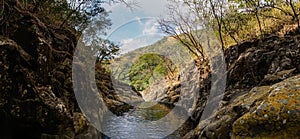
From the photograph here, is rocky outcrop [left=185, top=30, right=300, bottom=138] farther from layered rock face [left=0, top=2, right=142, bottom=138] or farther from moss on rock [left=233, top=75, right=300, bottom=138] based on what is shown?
layered rock face [left=0, top=2, right=142, bottom=138]

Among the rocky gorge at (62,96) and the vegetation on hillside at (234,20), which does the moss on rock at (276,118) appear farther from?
the vegetation on hillside at (234,20)

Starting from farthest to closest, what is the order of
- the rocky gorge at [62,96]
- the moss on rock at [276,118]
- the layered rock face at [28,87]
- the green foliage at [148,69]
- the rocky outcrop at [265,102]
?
the green foliage at [148,69], the layered rock face at [28,87], the rocky gorge at [62,96], the rocky outcrop at [265,102], the moss on rock at [276,118]

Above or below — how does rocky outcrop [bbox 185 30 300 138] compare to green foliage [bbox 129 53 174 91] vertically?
below

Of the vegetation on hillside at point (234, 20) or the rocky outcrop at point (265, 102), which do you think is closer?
the rocky outcrop at point (265, 102)

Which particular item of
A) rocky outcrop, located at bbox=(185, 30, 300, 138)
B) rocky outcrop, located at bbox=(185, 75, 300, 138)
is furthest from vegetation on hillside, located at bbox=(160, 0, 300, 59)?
rocky outcrop, located at bbox=(185, 75, 300, 138)

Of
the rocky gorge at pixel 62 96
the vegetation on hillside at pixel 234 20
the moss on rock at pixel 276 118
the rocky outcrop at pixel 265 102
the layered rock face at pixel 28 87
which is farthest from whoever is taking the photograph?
the vegetation on hillside at pixel 234 20

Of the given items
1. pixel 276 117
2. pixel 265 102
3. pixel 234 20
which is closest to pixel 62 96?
pixel 265 102

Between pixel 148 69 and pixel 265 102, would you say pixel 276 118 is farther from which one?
pixel 148 69

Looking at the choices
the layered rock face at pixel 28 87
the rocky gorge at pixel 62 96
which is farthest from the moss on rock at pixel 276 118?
the layered rock face at pixel 28 87

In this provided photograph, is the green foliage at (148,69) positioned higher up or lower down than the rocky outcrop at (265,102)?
higher up

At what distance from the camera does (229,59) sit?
655 inches

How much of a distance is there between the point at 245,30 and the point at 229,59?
13.8ft

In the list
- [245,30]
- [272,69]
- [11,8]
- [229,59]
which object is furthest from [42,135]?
[245,30]

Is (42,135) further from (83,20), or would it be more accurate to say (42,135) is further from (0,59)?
(83,20)
